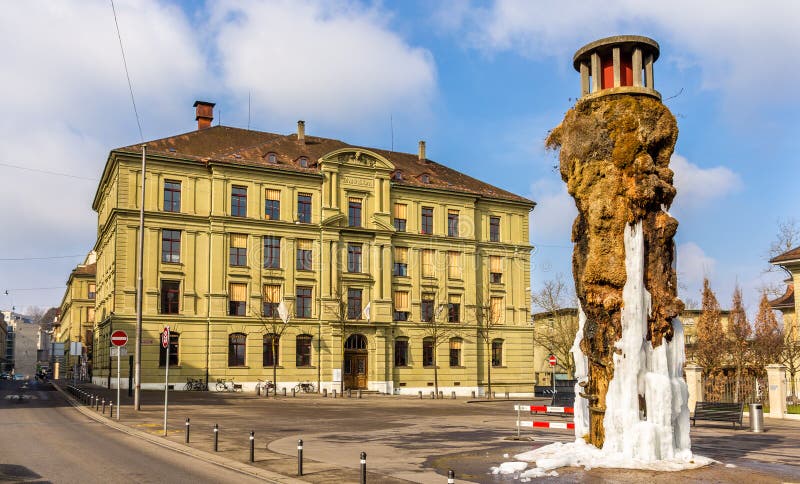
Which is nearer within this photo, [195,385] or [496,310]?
[195,385]

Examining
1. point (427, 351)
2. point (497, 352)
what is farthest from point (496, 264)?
point (427, 351)

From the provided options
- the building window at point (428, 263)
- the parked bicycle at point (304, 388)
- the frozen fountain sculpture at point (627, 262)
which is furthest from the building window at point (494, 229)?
the frozen fountain sculpture at point (627, 262)

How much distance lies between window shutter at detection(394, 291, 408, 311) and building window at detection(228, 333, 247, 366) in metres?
11.6

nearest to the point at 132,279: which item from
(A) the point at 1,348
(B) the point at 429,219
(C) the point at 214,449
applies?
(B) the point at 429,219

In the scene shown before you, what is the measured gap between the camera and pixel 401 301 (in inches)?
2215

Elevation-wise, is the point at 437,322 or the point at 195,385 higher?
the point at 437,322

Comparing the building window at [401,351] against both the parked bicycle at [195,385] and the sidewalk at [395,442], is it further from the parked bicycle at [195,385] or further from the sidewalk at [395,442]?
the sidewalk at [395,442]

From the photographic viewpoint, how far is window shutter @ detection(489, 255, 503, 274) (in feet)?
198

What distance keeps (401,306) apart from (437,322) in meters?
3.08

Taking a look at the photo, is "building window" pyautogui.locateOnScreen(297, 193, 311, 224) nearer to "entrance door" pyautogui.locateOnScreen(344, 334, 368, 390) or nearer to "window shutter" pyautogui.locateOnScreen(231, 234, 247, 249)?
"window shutter" pyautogui.locateOnScreen(231, 234, 247, 249)

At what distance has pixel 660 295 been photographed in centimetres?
1479

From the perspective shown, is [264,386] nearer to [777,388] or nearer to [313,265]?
[313,265]

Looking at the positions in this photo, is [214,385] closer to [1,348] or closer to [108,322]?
[108,322]

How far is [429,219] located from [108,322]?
24115mm
